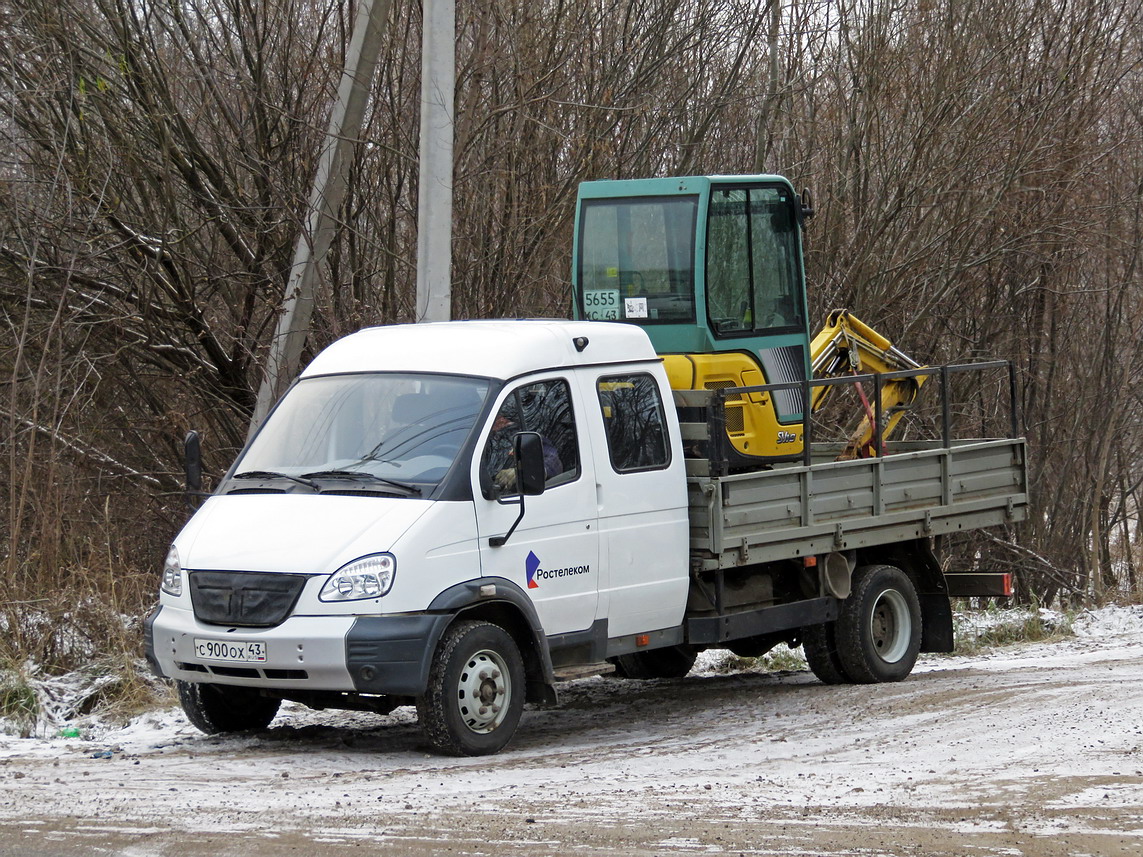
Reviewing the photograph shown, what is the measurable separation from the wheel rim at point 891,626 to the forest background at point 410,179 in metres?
5.31

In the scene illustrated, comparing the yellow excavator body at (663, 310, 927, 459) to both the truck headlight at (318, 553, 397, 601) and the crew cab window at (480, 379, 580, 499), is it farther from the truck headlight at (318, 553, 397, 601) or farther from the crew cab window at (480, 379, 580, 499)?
the truck headlight at (318, 553, 397, 601)

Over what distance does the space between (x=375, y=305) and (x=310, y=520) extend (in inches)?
296

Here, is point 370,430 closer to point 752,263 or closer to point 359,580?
point 359,580

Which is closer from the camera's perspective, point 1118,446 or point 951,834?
point 951,834

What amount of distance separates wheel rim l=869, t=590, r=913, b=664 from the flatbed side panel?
58 cm

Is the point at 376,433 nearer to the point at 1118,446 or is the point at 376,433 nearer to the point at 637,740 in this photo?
the point at 637,740

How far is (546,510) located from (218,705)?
2.17 m

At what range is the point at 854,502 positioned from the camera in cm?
1061

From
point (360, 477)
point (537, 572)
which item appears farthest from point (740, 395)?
point (360, 477)

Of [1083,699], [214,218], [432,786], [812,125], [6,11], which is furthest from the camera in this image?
[812,125]

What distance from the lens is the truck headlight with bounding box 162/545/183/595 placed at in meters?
8.16

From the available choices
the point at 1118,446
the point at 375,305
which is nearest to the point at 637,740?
the point at 375,305

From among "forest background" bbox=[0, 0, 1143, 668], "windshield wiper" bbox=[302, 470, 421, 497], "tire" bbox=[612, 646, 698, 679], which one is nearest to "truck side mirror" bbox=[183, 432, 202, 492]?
"windshield wiper" bbox=[302, 470, 421, 497]

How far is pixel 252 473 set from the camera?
8.54 m
